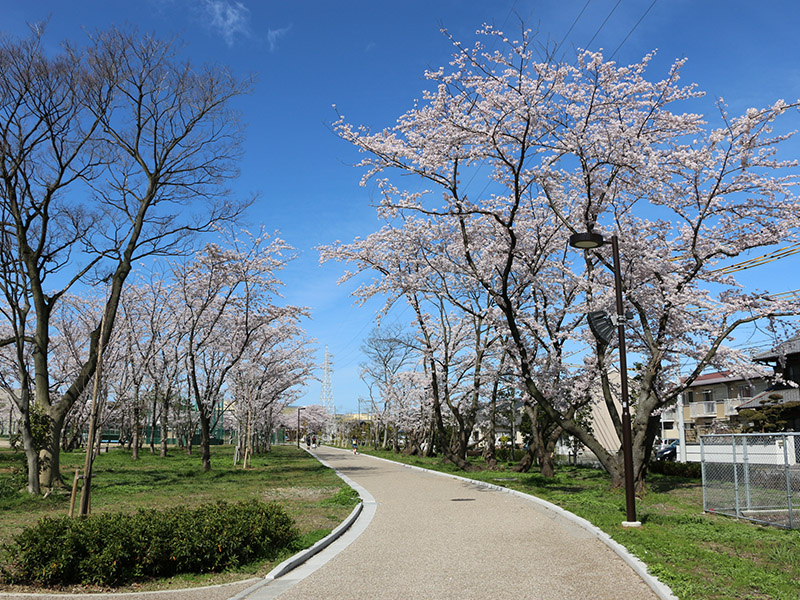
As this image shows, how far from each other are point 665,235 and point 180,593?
15.0 metres

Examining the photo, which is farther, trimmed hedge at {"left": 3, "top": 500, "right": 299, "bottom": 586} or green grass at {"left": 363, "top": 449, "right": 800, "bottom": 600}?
trimmed hedge at {"left": 3, "top": 500, "right": 299, "bottom": 586}

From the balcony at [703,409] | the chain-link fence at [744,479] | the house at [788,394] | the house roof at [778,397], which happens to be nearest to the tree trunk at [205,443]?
→ the chain-link fence at [744,479]

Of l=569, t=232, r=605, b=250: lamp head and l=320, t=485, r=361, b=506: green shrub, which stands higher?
l=569, t=232, r=605, b=250: lamp head

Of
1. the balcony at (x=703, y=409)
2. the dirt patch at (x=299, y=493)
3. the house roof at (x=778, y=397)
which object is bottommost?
the dirt patch at (x=299, y=493)

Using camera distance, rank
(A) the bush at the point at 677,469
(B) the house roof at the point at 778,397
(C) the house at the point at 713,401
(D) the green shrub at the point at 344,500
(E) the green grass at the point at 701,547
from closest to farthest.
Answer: (E) the green grass at the point at 701,547, (D) the green shrub at the point at 344,500, (A) the bush at the point at 677,469, (B) the house roof at the point at 778,397, (C) the house at the point at 713,401

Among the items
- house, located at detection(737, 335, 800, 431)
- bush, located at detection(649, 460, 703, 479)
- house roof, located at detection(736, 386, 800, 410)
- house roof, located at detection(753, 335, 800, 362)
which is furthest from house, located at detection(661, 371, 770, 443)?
bush, located at detection(649, 460, 703, 479)

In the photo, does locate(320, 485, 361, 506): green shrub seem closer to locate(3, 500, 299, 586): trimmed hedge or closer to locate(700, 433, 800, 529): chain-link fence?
locate(3, 500, 299, 586): trimmed hedge

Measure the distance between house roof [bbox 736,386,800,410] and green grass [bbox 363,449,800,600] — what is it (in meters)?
22.5

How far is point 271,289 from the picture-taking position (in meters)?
27.3

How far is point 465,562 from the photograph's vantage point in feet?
25.8

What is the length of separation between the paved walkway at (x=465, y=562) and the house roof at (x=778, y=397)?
26576 mm

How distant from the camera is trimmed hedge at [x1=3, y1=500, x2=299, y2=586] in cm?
659

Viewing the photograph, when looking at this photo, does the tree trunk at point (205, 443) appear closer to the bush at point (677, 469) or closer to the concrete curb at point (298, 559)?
the concrete curb at point (298, 559)

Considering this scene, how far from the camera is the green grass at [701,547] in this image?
6216 mm
